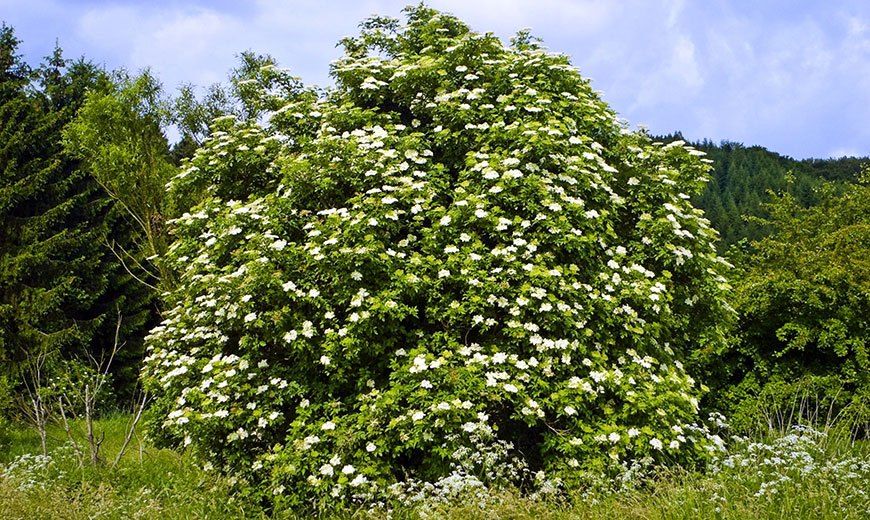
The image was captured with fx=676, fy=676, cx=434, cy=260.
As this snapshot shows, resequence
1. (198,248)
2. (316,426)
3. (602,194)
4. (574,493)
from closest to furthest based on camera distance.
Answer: (574,493) → (316,426) → (602,194) → (198,248)

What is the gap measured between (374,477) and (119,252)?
45.2 feet

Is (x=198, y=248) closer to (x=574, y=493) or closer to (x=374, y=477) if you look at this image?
(x=374, y=477)

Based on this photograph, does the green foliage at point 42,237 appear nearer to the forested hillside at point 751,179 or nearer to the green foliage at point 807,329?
the green foliage at point 807,329

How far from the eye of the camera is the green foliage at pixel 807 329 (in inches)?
454

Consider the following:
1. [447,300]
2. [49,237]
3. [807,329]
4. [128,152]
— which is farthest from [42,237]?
[807,329]

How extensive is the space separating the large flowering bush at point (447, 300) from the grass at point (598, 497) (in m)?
0.42

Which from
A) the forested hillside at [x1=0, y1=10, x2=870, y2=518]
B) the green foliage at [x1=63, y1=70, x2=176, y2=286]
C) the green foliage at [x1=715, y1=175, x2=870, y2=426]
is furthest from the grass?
the green foliage at [x1=63, y1=70, x2=176, y2=286]

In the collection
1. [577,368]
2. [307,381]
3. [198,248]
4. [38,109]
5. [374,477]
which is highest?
[38,109]

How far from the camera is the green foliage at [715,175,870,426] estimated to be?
11.5 metres

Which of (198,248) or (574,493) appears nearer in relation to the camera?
(574,493)

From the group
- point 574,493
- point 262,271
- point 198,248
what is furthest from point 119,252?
point 574,493

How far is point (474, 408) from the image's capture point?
588cm

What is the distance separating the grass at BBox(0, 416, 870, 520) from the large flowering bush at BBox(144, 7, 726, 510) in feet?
1.39

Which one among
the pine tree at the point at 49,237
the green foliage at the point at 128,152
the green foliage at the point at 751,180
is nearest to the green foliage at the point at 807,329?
the green foliage at the point at 128,152
